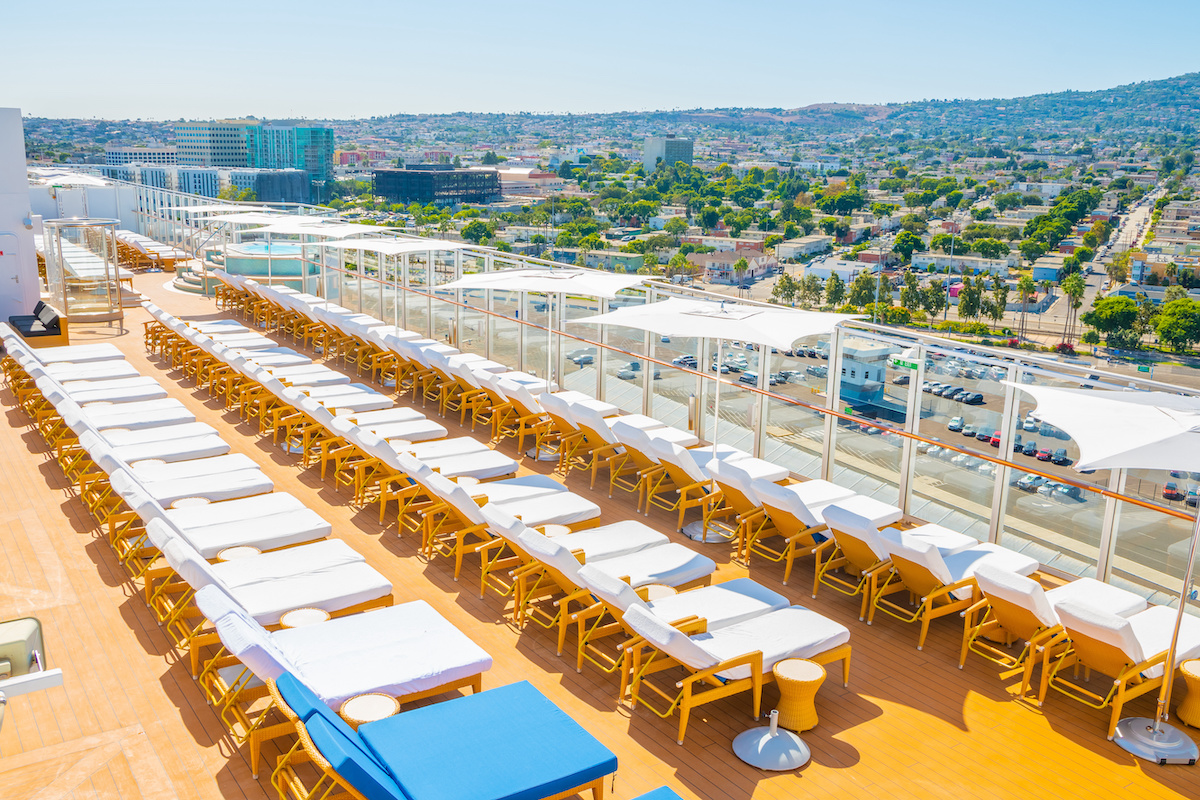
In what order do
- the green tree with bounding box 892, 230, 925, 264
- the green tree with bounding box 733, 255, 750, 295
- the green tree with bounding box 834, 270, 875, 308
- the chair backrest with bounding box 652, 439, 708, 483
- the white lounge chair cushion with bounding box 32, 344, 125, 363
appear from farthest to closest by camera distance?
1. the green tree with bounding box 892, 230, 925, 264
2. the green tree with bounding box 733, 255, 750, 295
3. the green tree with bounding box 834, 270, 875, 308
4. the white lounge chair cushion with bounding box 32, 344, 125, 363
5. the chair backrest with bounding box 652, 439, 708, 483

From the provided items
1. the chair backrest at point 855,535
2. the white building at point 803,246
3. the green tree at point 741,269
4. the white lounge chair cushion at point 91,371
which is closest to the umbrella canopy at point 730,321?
the chair backrest at point 855,535

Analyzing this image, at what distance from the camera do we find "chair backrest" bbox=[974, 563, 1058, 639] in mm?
4398

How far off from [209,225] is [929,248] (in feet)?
383

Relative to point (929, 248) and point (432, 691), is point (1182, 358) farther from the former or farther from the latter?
point (432, 691)

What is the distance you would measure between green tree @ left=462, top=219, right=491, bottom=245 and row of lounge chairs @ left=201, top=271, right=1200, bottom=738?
381 feet

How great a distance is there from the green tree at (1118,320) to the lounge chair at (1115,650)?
9526 centimetres

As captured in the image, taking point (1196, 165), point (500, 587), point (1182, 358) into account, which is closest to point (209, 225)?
point (500, 587)

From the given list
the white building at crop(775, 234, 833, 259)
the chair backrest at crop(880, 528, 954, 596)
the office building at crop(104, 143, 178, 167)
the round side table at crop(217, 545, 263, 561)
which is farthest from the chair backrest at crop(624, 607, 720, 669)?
the office building at crop(104, 143, 178, 167)

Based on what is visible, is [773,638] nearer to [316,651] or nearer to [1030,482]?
[316,651]

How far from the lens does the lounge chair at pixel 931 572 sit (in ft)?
16.1

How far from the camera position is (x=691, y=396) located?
27.3 ft

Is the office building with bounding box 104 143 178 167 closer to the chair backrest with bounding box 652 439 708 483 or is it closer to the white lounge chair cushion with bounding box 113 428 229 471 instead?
the white lounge chair cushion with bounding box 113 428 229 471

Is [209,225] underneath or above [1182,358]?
above

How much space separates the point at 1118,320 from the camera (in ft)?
287
